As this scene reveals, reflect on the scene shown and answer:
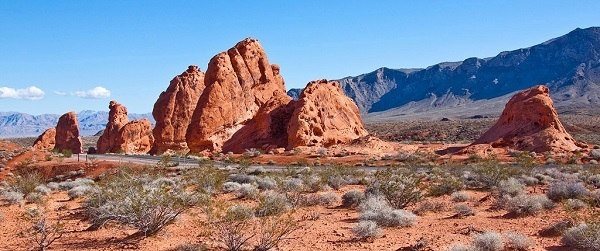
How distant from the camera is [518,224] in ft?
41.8

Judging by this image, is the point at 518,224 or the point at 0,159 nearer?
the point at 518,224

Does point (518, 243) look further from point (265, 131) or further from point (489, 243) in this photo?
point (265, 131)

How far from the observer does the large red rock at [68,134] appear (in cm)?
6081

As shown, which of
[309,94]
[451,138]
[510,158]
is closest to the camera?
[510,158]

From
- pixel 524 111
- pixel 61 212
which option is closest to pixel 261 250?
pixel 61 212

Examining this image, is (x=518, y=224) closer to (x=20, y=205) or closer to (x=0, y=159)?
(x=20, y=205)

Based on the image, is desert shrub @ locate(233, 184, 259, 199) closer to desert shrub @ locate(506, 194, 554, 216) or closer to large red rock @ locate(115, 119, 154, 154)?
desert shrub @ locate(506, 194, 554, 216)

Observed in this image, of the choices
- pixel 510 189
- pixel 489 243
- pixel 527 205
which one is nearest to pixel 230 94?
pixel 510 189

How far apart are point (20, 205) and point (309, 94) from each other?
2694 cm

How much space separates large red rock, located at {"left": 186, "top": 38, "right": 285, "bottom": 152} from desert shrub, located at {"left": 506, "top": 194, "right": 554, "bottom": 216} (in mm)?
30625

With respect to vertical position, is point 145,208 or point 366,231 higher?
point 145,208

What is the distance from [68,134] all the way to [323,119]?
36.9 metres

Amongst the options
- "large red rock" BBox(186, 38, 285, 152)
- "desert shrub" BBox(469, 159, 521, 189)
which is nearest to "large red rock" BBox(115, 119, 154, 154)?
"large red rock" BBox(186, 38, 285, 152)

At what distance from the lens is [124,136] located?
55.1 m
